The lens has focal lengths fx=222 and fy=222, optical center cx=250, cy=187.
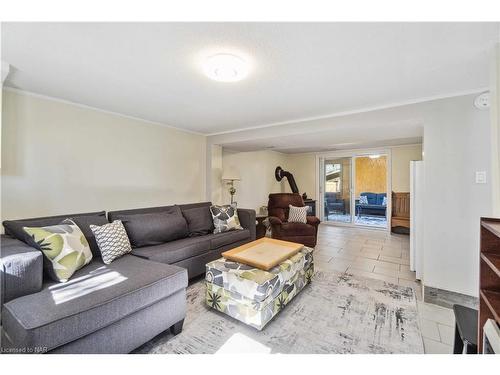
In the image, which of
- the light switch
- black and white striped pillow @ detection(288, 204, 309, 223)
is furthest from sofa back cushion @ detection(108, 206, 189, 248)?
the light switch

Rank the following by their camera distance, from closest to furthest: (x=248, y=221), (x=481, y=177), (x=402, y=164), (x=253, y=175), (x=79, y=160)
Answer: (x=481, y=177) < (x=79, y=160) < (x=248, y=221) < (x=402, y=164) < (x=253, y=175)

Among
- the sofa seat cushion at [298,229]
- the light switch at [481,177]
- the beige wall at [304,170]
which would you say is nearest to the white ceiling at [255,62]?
the light switch at [481,177]

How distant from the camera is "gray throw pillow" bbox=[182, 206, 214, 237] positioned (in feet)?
10.4

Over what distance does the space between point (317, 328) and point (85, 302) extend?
1.69 meters

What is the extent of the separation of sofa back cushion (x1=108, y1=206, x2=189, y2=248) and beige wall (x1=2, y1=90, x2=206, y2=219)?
41 cm

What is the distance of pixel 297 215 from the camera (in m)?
4.35

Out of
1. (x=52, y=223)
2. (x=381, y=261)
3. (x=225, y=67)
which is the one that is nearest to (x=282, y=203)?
(x=381, y=261)

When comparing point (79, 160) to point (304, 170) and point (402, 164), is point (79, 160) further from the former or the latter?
point (402, 164)

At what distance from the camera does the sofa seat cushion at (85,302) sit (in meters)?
1.13

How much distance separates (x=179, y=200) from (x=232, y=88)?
7.58ft

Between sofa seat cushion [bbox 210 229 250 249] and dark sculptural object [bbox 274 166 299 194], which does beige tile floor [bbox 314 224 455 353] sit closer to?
sofa seat cushion [bbox 210 229 250 249]

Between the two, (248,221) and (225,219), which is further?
(248,221)
